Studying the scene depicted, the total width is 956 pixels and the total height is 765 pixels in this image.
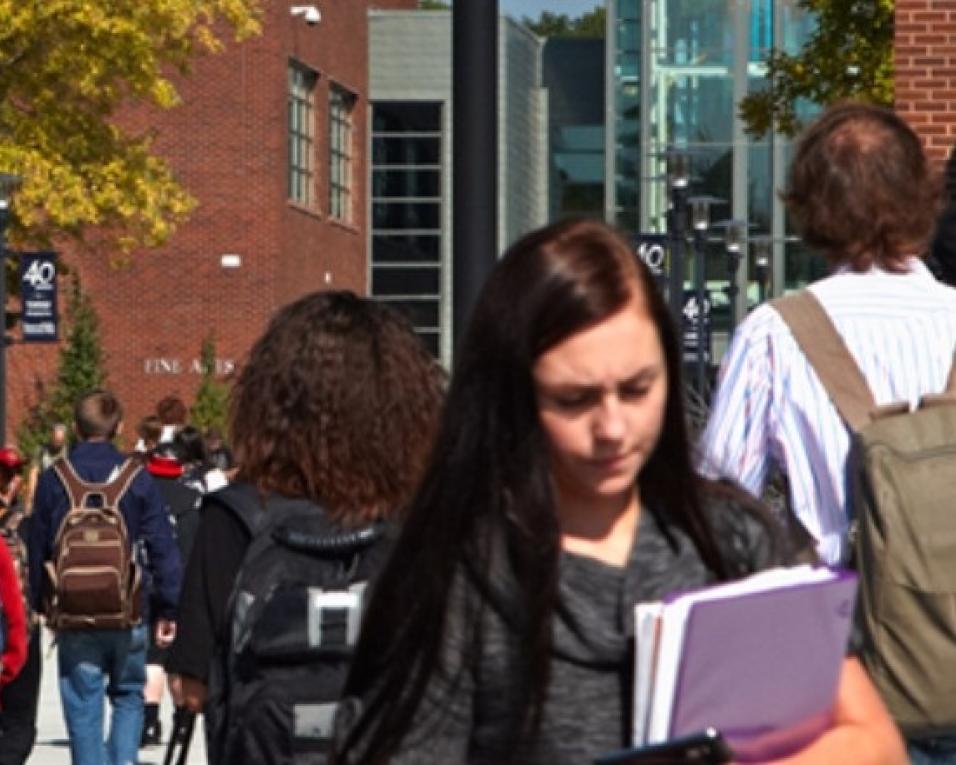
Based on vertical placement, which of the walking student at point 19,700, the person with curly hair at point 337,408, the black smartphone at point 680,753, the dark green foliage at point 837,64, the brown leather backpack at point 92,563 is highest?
the dark green foliage at point 837,64

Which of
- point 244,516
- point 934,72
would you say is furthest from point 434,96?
point 244,516

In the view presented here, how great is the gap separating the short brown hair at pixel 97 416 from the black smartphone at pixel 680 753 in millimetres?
10094

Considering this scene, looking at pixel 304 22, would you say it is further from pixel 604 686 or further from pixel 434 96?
pixel 604 686

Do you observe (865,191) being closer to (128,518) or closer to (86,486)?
(86,486)

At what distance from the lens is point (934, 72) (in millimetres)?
18219

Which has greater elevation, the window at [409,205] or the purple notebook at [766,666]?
the window at [409,205]

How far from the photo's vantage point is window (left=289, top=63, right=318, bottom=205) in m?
63.7

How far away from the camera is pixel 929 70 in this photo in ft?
59.8

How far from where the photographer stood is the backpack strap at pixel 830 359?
5.56 metres

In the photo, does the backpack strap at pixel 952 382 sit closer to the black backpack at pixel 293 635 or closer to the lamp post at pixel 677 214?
the black backpack at pixel 293 635

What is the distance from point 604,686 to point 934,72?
49.1 ft

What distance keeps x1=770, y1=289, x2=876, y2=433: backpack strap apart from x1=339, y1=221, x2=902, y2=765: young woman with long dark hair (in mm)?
1962

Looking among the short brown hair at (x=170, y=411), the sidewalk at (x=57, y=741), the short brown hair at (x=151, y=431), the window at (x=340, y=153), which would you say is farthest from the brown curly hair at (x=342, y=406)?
the window at (x=340, y=153)

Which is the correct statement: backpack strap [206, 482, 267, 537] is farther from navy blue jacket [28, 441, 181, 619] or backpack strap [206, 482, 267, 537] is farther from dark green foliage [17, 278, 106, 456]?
dark green foliage [17, 278, 106, 456]
